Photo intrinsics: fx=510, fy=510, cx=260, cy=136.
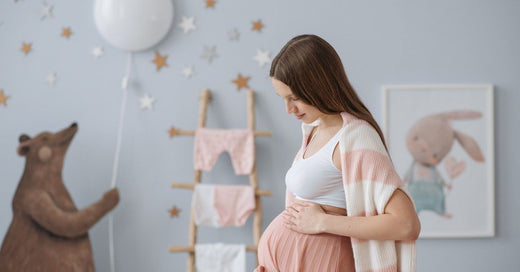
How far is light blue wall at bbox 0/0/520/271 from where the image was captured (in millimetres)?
2229

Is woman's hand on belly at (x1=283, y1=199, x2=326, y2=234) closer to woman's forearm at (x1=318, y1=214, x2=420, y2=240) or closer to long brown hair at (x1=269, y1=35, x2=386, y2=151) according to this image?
woman's forearm at (x1=318, y1=214, x2=420, y2=240)

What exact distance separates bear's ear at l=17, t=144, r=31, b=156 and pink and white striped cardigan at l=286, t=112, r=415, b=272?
1.46 meters

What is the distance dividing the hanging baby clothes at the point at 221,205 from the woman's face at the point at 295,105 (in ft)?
3.53

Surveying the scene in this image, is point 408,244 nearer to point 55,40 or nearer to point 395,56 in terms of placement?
point 395,56

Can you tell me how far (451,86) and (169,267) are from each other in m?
1.46

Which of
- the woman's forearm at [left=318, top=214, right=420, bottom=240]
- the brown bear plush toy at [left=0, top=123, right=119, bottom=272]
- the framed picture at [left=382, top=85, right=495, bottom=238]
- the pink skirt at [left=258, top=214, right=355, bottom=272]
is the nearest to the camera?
the woman's forearm at [left=318, top=214, right=420, bottom=240]

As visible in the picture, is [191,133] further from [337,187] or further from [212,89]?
[337,187]

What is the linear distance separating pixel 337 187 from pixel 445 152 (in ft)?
4.40

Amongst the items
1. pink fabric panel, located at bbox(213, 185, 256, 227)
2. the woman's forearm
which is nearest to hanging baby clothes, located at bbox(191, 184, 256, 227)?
pink fabric panel, located at bbox(213, 185, 256, 227)

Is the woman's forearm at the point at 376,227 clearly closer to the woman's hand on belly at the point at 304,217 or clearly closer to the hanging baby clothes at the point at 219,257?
the woman's hand on belly at the point at 304,217

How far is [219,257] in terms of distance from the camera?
6.73ft

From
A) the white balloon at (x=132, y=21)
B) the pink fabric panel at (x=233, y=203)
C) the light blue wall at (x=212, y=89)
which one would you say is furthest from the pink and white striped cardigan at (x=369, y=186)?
the white balloon at (x=132, y=21)

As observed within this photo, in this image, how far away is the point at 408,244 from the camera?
0.98 m

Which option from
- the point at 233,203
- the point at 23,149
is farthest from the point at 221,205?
the point at 23,149
